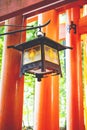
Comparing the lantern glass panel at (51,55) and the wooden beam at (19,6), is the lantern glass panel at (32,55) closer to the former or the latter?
the lantern glass panel at (51,55)

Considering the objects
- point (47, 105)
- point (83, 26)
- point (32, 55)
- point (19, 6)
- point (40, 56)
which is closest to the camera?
point (40, 56)

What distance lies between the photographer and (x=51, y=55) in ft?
10.5

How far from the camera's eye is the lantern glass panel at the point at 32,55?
3.10m

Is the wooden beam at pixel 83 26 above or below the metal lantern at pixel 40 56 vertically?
above

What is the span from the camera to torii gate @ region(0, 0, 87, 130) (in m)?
3.86

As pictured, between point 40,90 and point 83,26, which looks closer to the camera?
point 40,90

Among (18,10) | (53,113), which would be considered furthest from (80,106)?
(18,10)

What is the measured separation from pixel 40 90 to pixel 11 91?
2.27 feet

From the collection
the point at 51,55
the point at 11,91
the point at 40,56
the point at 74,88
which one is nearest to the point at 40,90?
the point at 11,91

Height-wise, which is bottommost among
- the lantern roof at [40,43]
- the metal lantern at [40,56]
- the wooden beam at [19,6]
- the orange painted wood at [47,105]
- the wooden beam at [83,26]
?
the orange painted wood at [47,105]

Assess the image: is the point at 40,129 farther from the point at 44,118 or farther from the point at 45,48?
the point at 45,48

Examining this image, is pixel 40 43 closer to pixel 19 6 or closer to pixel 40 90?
pixel 19 6

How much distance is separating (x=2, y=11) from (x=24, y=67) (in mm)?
1040

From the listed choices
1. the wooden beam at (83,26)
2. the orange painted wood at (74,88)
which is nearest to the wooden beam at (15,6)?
the orange painted wood at (74,88)
